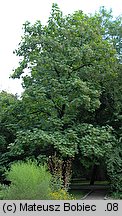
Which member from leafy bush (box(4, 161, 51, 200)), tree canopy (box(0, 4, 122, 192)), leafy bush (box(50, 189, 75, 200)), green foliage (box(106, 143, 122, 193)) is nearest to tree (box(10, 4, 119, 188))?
tree canopy (box(0, 4, 122, 192))

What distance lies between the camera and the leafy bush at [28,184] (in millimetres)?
7461

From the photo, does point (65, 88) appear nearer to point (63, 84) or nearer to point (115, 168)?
point (63, 84)

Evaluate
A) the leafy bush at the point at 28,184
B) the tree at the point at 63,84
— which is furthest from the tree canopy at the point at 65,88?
the leafy bush at the point at 28,184

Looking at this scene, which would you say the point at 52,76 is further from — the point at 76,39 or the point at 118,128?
the point at 118,128

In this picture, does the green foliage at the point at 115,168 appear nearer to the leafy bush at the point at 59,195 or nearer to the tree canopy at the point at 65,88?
the tree canopy at the point at 65,88

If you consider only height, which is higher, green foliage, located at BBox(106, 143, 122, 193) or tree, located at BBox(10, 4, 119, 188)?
tree, located at BBox(10, 4, 119, 188)

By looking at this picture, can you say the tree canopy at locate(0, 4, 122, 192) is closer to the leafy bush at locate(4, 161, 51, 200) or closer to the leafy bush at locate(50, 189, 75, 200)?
the leafy bush at locate(50, 189, 75, 200)

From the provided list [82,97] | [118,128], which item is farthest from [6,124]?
[118,128]

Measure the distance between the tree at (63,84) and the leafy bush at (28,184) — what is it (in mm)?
4267

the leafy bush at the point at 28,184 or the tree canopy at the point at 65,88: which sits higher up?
the tree canopy at the point at 65,88

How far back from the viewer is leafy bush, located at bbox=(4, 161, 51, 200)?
746 centimetres

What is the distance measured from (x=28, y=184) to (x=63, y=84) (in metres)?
6.83

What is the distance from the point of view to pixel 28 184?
302 inches

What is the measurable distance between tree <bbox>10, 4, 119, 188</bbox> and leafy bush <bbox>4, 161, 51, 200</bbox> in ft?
14.0
